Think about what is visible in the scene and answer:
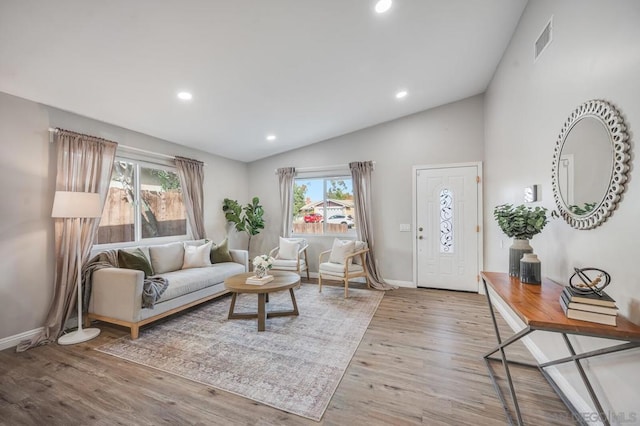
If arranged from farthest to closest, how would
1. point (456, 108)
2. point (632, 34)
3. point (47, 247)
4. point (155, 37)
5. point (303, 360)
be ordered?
point (456, 108) → point (47, 247) → point (303, 360) → point (155, 37) → point (632, 34)

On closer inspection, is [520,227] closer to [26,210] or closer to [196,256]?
[196,256]

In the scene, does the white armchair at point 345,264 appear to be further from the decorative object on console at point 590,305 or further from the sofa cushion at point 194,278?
the decorative object on console at point 590,305

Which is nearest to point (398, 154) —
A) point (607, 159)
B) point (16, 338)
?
point (607, 159)

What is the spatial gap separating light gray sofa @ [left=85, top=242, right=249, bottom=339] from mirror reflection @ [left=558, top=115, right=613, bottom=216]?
12.9ft

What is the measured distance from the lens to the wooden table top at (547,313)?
1.20 meters

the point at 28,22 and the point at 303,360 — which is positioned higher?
the point at 28,22

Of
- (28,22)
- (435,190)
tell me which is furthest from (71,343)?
(435,190)

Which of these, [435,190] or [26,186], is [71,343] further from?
[435,190]

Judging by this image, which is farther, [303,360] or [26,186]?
[26,186]

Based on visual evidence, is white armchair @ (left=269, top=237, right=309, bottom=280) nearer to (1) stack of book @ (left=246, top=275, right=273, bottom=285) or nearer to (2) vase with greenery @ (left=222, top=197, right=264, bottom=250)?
(2) vase with greenery @ (left=222, top=197, right=264, bottom=250)

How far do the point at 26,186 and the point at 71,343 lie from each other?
1689mm

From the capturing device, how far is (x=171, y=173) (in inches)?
173

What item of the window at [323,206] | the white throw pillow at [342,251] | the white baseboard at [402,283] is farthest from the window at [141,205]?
the white baseboard at [402,283]

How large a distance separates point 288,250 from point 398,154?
2.71 m
